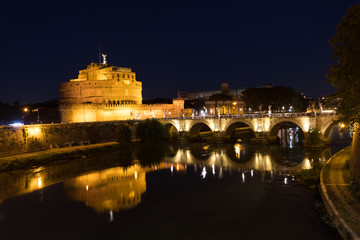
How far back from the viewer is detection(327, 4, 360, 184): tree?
39.2 feet

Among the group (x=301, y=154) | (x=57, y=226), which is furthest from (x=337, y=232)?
(x=301, y=154)

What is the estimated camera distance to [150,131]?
42719 mm

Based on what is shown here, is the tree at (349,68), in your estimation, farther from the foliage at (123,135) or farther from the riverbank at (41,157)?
the foliage at (123,135)

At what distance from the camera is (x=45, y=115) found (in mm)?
51250

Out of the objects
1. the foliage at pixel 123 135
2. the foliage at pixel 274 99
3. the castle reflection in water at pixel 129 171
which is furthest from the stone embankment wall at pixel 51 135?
the foliage at pixel 274 99

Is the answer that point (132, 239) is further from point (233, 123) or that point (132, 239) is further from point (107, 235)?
point (233, 123)

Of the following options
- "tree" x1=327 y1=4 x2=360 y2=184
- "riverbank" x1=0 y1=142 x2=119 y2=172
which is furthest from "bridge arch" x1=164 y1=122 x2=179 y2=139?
"tree" x1=327 y1=4 x2=360 y2=184

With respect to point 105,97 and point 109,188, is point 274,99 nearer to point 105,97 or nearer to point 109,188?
point 105,97

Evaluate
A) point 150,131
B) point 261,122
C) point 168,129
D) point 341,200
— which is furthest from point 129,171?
point 168,129

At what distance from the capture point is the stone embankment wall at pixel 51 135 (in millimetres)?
30219

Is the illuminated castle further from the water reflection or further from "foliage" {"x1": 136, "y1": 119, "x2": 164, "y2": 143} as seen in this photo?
the water reflection

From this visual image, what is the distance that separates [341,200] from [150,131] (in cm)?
3345

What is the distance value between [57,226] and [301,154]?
23.6 metres

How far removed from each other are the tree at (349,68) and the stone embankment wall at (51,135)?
31344 mm
